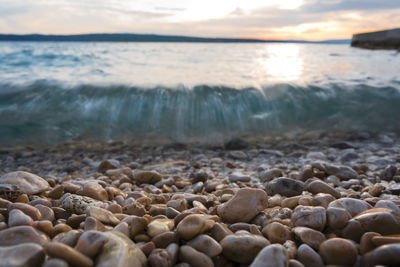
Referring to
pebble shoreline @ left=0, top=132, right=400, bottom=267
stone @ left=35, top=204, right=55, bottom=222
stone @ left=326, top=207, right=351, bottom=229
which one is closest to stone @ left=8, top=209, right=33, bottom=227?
pebble shoreline @ left=0, top=132, right=400, bottom=267

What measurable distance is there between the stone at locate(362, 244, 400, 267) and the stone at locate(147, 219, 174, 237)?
2.27 ft

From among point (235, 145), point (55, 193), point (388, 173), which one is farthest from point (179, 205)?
point (235, 145)

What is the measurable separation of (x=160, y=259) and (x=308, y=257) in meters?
0.49

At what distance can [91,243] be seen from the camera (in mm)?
952

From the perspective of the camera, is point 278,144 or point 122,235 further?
point 278,144

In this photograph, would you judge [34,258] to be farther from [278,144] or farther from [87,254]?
[278,144]

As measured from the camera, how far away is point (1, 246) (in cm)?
96

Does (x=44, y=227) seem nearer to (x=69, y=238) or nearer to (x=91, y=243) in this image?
(x=69, y=238)

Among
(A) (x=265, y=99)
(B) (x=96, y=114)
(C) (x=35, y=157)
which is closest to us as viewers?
(C) (x=35, y=157)

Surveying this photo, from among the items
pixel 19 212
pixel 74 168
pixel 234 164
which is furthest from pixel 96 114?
pixel 19 212

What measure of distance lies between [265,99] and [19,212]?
170 inches

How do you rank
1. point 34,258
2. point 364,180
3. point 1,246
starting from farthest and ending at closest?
point 364,180 < point 1,246 < point 34,258

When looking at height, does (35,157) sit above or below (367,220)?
below

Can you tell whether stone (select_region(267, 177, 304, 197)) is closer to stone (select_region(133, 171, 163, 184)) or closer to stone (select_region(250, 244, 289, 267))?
stone (select_region(133, 171, 163, 184))
